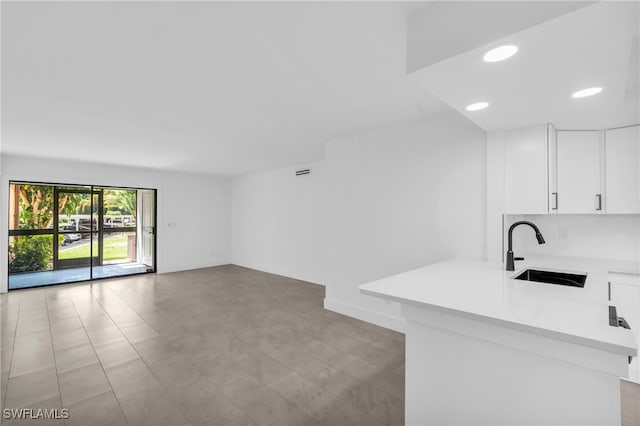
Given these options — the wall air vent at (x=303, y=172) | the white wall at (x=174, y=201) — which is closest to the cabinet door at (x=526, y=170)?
the wall air vent at (x=303, y=172)

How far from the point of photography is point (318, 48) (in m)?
1.88

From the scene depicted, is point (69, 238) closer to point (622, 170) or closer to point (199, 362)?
point (199, 362)

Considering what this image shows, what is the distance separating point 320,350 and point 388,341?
2.52 ft

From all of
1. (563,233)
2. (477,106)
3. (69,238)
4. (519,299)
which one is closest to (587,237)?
(563,233)

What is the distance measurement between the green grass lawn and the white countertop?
8.58 metres

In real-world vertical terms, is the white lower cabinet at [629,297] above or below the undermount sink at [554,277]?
below

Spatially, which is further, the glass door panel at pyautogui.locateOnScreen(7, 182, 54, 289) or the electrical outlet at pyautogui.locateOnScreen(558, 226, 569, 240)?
the glass door panel at pyautogui.locateOnScreen(7, 182, 54, 289)

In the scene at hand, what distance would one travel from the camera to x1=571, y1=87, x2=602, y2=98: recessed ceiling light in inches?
70.8

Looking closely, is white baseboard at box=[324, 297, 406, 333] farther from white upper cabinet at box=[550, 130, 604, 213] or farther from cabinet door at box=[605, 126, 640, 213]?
cabinet door at box=[605, 126, 640, 213]

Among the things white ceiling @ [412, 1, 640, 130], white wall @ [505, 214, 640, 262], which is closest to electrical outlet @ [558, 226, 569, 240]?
white wall @ [505, 214, 640, 262]

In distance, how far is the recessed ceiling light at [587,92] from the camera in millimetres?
1798

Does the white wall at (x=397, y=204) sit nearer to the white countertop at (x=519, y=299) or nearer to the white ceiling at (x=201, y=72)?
the white ceiling at (x=201, y=72)

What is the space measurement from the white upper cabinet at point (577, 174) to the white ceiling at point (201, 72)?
1.15 meters

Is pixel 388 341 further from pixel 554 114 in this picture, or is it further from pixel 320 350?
pixel 554 114
